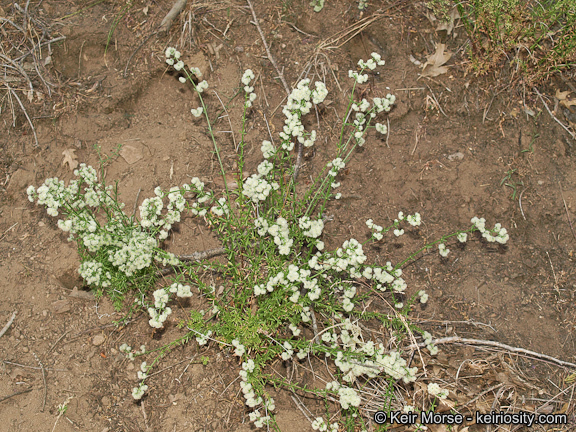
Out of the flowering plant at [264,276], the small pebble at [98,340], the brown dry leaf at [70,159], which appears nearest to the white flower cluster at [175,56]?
the flowering plant at [264,276]

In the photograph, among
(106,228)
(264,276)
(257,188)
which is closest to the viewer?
(257,188)

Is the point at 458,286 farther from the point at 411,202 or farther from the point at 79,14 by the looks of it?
the point at 79,14

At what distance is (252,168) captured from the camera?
4016 millimetres

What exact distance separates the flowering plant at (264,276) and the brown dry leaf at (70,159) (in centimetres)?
58

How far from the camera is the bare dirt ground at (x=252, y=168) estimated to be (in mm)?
3268

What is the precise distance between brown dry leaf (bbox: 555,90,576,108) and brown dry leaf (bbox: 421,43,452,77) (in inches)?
43.4

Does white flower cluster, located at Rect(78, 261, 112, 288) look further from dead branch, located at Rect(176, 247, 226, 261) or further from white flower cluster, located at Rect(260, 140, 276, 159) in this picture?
white flower cluster, located at Rect(260, 140, 276, 159)

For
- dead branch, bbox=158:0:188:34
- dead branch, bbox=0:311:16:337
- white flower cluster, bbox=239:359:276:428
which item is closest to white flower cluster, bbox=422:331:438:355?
white flower cluster, bbox=239:359:276:428

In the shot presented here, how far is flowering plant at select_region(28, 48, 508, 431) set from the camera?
2969 mm

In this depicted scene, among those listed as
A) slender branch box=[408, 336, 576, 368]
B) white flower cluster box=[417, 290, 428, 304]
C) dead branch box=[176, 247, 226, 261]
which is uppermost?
white flower cluster box=[417, 290, 428, 304]

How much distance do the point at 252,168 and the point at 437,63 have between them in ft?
6.66

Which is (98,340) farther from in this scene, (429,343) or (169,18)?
(169,18)

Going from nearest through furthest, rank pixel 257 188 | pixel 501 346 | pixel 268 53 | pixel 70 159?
pixel 257 188, pixel 501 346, pixel 70 159, pixel 268 53

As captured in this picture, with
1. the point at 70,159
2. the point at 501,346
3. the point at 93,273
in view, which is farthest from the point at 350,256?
the point at 70,159
